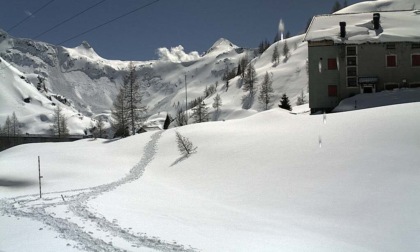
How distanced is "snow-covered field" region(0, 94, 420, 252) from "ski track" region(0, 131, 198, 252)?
41 mm

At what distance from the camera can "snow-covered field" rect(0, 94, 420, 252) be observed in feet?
41.9

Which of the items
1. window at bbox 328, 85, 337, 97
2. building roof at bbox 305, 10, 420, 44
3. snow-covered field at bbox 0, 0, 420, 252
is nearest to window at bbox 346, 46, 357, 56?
building roof at bbox 305, 10, 420, 44

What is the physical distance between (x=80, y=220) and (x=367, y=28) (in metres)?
48.4

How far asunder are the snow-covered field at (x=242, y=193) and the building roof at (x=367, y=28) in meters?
21.4

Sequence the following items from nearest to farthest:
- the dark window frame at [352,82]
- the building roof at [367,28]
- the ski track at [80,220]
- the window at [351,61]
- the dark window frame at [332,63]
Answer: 1. the ski track at [80,220]
2. the building roof at [367,28]
3. the window at [351,61]
4. the dark window frame at [352,82]
5. the dark window frame at [332,63]

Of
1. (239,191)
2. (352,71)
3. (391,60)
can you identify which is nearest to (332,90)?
(352,71)

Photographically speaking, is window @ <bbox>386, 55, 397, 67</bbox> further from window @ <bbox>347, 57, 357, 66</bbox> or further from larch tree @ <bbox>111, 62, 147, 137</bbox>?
larch tree @ <bbox>111, 62, 147, 137</bbox>

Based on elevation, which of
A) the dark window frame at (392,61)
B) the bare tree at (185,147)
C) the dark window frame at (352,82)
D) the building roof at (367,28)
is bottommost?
the bare tree at (185,147)

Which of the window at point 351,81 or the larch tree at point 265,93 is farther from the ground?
the larch tree at point 265,93

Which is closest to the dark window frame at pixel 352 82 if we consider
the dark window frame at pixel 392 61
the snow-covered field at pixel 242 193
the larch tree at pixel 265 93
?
the dark window frame at pixel 392 61

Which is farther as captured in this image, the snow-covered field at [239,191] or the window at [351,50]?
the window at [351,50]

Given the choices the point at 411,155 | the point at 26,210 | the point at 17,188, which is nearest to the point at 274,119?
the point at 411,155

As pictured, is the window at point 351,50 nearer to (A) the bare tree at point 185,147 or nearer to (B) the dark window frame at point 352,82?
(B) the dark window frame at point 352,82

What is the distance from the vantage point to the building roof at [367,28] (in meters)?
48.7
